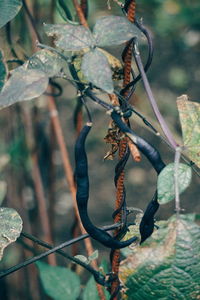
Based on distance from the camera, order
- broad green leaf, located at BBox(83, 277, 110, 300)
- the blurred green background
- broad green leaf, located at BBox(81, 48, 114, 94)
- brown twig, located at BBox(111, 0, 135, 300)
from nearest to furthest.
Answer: broad green leaf, located at BBox(81, 48, 114, 94) → brown twig, located at BBox(111, 0, 135, 300) → broad green leaf, located at BBox(83, 277, 110, 300) → the blurred green background

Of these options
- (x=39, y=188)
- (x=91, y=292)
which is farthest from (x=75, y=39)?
(x=39, y=188)

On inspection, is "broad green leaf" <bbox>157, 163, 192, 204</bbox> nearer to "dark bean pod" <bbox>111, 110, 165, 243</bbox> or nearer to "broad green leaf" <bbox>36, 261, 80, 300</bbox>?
"dark bean pod" <bbox>111, 110, 165, 243</bbox>

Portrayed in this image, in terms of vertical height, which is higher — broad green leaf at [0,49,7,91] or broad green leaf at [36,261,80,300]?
broad green leaf at [0,49,7,91]

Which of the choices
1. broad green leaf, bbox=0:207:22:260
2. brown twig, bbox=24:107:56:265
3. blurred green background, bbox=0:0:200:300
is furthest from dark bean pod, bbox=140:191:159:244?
blurred green background, bbox=0:0:200:300

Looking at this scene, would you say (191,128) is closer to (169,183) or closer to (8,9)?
(169,183)

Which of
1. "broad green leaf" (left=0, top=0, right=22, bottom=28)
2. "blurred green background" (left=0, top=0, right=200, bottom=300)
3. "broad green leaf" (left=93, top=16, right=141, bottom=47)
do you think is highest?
"broad green leaf" (left=0, top=0, right=22, bottom=28)

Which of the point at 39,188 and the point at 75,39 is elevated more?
the point at 75,39

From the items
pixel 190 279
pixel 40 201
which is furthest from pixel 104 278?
pixel 40 201

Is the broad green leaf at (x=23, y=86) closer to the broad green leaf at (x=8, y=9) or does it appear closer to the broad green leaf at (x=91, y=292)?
the broad green leaf at (x=8, y=9)

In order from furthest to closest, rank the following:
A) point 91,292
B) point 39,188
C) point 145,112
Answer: point 145,112 → point 39,188 → point 91,292
